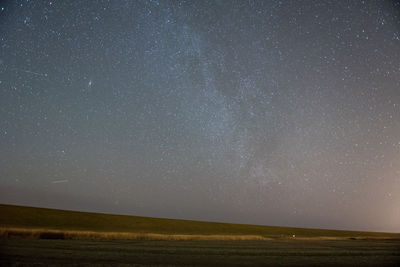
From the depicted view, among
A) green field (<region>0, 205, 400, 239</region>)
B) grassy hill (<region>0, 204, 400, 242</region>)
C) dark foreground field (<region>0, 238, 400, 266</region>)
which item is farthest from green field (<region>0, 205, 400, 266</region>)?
green field (<region>0, 205, 400, 239</region>)

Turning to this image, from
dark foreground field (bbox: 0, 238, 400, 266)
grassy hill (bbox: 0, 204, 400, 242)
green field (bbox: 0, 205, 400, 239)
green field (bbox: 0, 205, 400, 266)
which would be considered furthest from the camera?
green field (bbox: 0, 205, 400, 239)

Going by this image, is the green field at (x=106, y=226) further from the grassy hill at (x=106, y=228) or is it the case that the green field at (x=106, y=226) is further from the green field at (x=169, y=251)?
the green field at (x=169, y=251)

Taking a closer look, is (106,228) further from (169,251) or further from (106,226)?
(169,251)

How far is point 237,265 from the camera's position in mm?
7820

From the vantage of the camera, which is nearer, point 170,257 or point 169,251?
point 170,257

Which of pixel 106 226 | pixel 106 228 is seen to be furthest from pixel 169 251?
pixel 106 226

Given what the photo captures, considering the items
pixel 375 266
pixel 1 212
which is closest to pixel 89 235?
pixel 375 266

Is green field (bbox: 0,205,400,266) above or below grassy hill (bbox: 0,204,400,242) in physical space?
above

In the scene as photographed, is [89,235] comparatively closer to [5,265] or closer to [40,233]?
[40,233]

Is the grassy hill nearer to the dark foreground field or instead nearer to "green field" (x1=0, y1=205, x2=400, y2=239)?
"green field" (x1=0, y1=205, x2=400, y2=239)

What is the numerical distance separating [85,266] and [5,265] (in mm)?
1401

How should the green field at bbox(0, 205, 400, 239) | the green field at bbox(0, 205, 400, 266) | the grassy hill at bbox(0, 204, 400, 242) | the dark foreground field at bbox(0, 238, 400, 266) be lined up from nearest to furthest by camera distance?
the dark foreground field at bbox(0, 238, 400, 266), the green field at bbox(0, 205, 400, 266), the grassy hill at bbox(0, 204, 400, 242), the green field at bbox(0, 205, 400, 239)

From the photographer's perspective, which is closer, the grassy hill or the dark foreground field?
the dark foreground field

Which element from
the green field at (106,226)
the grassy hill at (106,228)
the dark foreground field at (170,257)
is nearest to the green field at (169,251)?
the dark foreground field at (170,257)
